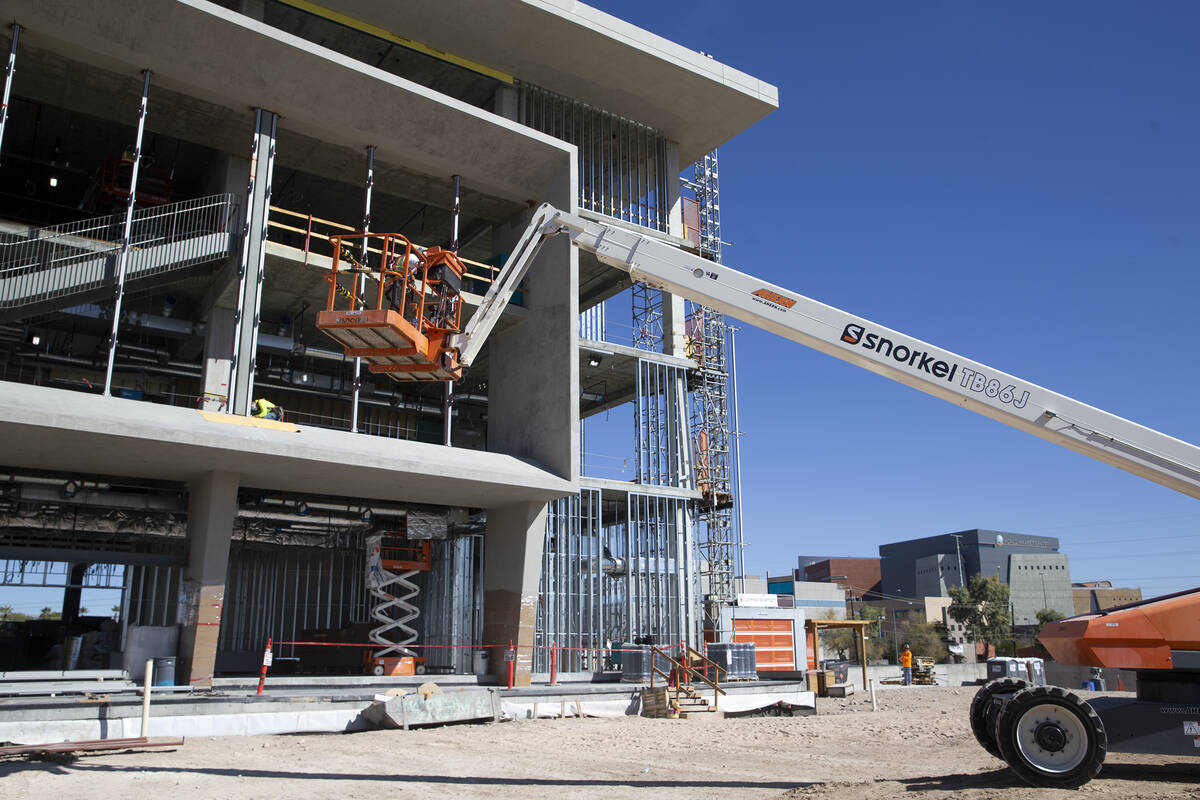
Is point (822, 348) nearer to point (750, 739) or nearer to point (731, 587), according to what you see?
point (750, 739)

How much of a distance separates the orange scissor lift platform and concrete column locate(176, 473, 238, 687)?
31.0 ft

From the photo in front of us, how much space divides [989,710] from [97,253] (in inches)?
749

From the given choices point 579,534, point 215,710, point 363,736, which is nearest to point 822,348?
point 363,736

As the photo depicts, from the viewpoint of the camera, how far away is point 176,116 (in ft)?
72.4

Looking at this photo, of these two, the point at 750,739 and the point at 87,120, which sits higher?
the point at 87,120

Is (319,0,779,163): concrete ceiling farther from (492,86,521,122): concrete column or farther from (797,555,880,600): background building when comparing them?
(797,555,880,600): background building

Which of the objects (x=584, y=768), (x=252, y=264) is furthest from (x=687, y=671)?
(x=252, y=264)

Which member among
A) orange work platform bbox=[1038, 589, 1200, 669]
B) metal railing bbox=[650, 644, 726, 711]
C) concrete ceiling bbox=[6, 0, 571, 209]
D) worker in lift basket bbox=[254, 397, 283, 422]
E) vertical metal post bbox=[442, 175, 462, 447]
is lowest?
metal railing bbox=[650, 644, 726, 711]

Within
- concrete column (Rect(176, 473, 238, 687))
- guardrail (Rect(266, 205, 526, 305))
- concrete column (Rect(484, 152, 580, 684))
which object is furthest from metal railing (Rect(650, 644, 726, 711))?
guardrail (Rect(266, 205, 526, 305))

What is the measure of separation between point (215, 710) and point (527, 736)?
587 cm

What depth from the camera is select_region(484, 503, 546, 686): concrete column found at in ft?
77.9

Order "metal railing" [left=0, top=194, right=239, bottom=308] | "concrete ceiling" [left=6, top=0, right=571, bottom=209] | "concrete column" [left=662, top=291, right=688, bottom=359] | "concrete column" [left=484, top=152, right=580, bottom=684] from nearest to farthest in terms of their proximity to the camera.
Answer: "metal railing" [left=0, top=194, right=239, bottom=308], "concrete ceiling" [left=6, top=0, right=571, bottom=209], "concrete column" [left=484, top=152, right=580, bottom=684], "concrete column" [left=662, top=291, right=688, bottom=359]

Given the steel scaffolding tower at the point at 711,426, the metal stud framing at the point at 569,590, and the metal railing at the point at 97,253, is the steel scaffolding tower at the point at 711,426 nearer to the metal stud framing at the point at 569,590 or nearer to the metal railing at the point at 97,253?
the metal stud framing at the point at 569,590

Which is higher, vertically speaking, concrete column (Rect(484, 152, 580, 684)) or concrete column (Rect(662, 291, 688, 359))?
concrete column (Rect(662, 291, 688, 359))
